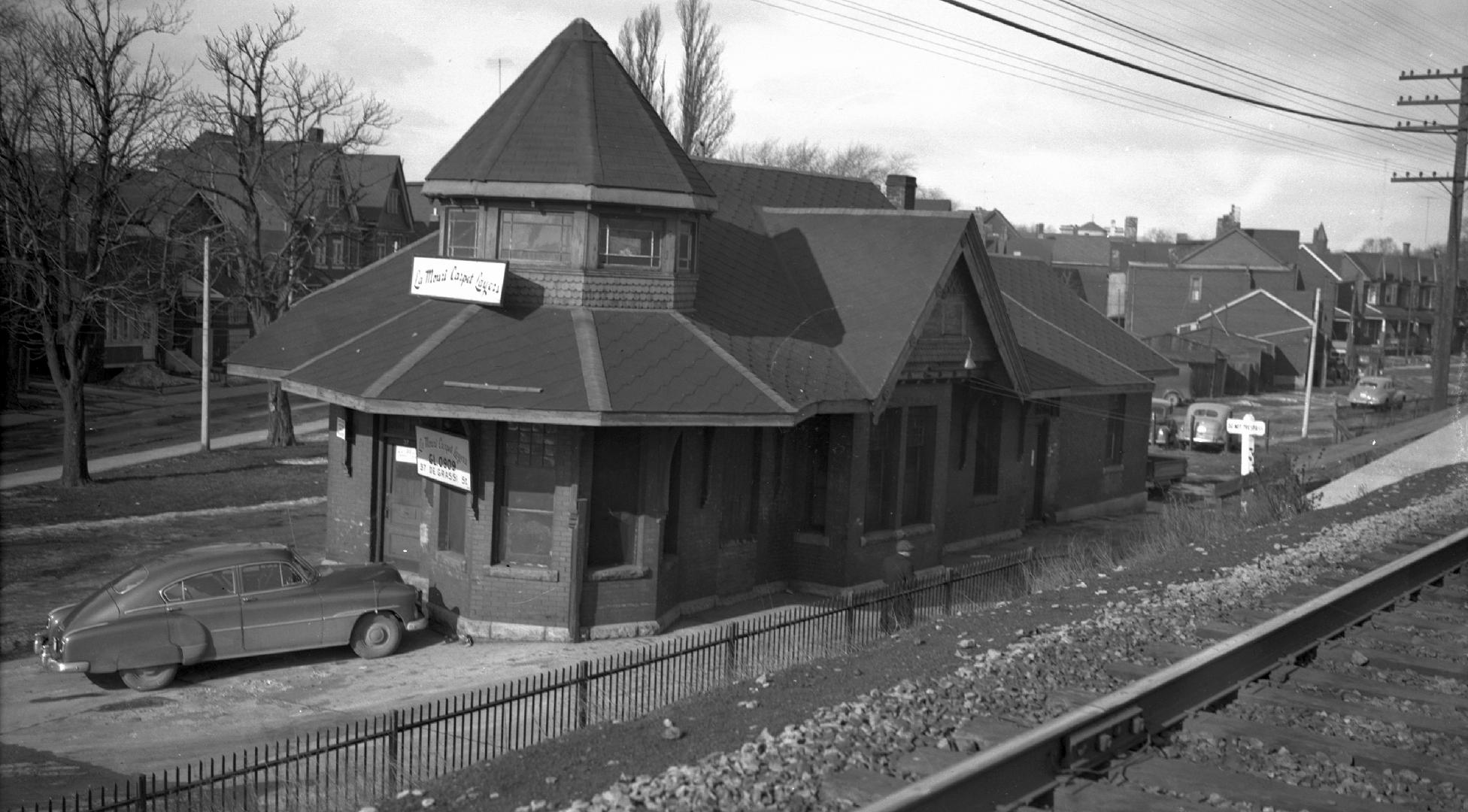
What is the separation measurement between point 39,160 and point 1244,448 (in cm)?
2616

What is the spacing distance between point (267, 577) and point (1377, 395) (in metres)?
64.0

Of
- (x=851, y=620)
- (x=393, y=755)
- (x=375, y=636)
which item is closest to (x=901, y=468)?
(x=851, y=620)

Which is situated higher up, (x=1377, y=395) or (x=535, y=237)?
(x=535, y=237)

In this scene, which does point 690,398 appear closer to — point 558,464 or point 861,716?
point 558,464

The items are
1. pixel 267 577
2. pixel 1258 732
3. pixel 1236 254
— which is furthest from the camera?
pixel 1236 254

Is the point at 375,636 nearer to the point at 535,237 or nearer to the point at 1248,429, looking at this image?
the point at 535,237

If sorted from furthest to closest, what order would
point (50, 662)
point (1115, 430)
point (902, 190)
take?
point (1115, 430) → point (902, 190) → point (50, 662)

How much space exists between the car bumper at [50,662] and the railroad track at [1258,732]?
11240mm

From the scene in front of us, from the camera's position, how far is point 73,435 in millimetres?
27203

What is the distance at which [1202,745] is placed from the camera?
6465mm

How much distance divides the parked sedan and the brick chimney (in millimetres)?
17461

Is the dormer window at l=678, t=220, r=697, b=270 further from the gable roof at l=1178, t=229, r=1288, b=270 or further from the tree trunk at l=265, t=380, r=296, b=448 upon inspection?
the gable roof at l=1178, t=229, r=1288, b=270

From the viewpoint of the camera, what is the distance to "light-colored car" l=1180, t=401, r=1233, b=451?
5147cm

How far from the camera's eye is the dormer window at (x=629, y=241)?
1900 cm
